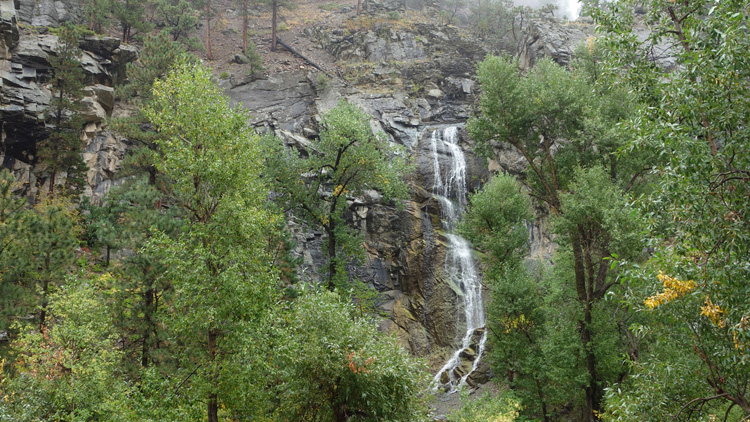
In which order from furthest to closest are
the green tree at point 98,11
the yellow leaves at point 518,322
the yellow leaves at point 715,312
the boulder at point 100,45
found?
the green tree at point 98,11, the boulder at point 100,45, the yellow leaves at point 518,322, the yellow leaves at point 715,312

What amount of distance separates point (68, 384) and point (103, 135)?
21.8 metres

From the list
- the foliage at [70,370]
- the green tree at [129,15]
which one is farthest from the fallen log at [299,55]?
the foliage at [70,370]

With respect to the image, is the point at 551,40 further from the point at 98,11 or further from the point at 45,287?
the point at 45,287

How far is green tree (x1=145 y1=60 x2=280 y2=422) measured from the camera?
38.0 ft

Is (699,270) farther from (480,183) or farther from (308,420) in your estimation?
(480,183)

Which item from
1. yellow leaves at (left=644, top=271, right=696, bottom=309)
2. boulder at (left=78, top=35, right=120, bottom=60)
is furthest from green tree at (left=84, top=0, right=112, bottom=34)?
yellow leaves at (left=644, top=271, right=696, bottom=309)

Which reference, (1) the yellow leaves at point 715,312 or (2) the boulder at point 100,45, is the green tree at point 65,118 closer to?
(2) the boulder at point 100,45

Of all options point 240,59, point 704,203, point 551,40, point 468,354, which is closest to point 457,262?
point 468,354

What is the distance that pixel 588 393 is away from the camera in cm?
1802

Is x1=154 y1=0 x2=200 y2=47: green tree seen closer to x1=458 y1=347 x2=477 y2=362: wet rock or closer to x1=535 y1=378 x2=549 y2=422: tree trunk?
x1=458 y1=347 x2=477 y2=362: wet rock

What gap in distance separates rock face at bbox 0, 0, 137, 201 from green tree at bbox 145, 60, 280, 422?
18.9 metres

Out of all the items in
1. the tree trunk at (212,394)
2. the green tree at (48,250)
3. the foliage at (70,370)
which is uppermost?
the tree trunk at (212,394)

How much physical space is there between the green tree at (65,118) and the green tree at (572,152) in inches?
919

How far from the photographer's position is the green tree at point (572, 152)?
17.5 m
